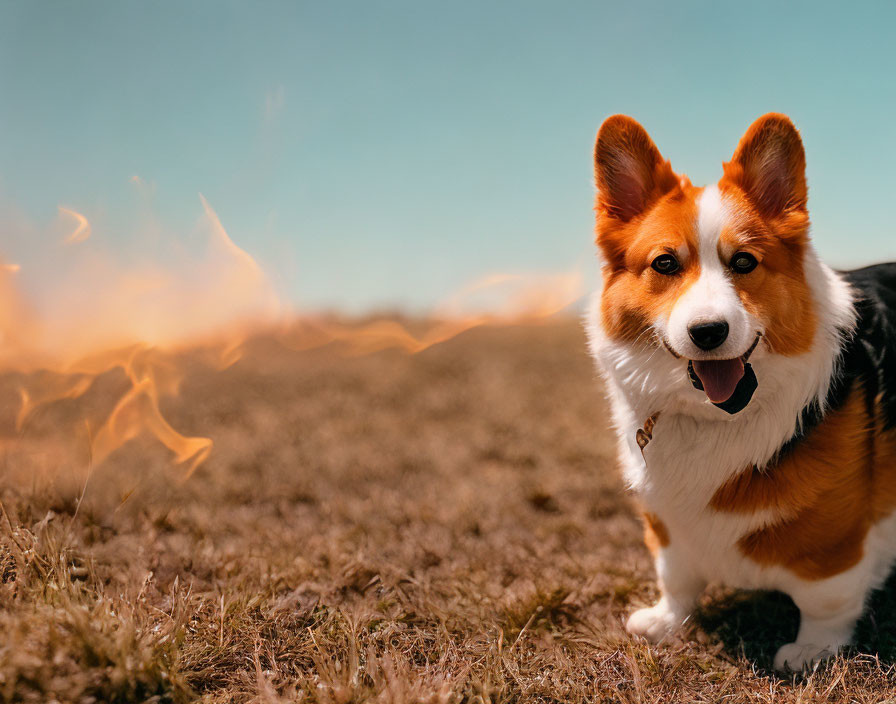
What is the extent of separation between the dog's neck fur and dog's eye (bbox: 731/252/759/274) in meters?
0.30

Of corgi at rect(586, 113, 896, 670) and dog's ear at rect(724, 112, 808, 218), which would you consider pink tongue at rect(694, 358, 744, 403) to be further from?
dog's ear at rect(724, 112, 808, 218)

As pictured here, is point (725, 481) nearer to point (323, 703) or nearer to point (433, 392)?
point (323, 703)

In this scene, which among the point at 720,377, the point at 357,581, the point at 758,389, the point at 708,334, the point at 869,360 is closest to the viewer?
the point at 708,334

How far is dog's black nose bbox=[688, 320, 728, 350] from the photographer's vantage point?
2094 mm

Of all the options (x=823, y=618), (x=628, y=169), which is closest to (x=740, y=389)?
(x=628, y=169)

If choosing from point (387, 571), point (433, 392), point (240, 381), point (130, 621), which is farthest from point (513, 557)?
point (240, 381)

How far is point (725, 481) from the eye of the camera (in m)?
2.54

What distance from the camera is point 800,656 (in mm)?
2721

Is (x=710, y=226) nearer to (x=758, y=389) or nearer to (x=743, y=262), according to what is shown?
(x=743, y=262)

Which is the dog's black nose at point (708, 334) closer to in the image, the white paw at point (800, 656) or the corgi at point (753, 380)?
the corgi at point (753, 380)

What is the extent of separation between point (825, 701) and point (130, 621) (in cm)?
260

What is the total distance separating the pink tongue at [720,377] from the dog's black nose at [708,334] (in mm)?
149

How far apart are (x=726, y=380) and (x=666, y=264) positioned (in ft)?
1.50

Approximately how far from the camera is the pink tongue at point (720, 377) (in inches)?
89.0
